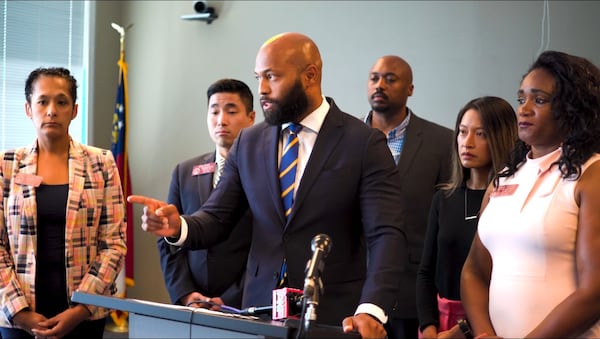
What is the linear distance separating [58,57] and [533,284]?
5396 millimetres

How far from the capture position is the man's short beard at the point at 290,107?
9.62ft

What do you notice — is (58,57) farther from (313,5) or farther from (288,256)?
(288,256)

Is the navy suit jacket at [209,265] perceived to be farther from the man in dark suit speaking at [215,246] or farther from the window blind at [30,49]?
the window blind at [30,49]

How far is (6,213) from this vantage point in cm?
371

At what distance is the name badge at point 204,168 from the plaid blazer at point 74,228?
17.3 inches

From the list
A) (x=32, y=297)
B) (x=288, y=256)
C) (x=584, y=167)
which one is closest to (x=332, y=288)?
(x=288, y=256)

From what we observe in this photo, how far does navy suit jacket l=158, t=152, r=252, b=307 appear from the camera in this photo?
→ 3.96 m

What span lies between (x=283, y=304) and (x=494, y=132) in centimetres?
156

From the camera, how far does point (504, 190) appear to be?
2.77 m

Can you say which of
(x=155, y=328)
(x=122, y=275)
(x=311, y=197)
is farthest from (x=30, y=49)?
(x=155, y=328)

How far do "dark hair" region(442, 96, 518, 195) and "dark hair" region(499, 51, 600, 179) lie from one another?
2.93 feet

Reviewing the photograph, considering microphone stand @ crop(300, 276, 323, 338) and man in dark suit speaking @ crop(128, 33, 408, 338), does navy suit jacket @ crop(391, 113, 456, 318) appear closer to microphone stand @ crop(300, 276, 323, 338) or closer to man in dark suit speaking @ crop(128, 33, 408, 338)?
man in dark suit speaking @ crop(128, 33, 408, 338)

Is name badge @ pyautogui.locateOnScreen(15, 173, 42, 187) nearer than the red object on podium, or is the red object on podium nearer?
the red object on podium

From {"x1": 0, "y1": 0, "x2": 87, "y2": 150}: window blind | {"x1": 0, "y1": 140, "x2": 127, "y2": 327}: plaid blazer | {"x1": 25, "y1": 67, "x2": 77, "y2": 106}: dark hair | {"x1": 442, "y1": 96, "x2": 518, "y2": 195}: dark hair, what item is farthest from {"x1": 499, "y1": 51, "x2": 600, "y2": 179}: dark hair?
{"x1": 0, "y1": 0, "x2": 87, "y2": 150}: window blind
